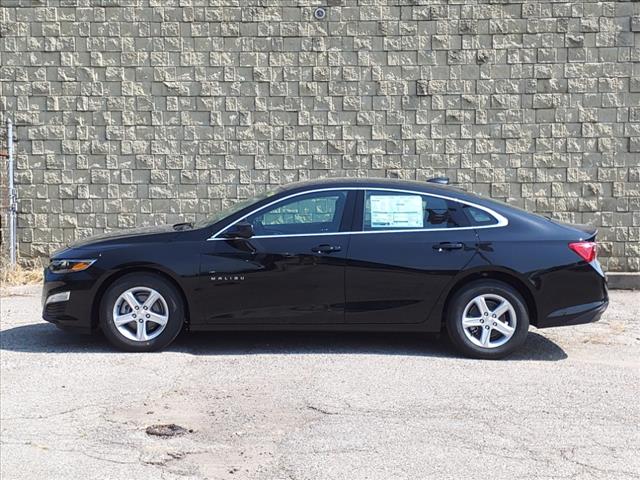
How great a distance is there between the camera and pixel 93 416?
5.45m

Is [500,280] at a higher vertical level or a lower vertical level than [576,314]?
higher

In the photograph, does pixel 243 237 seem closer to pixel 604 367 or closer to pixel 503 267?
pixel 503 267

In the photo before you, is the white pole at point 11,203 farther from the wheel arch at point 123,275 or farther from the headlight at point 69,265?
the wheel arch at point 123,275

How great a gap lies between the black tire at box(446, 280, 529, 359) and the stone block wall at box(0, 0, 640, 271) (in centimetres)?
406

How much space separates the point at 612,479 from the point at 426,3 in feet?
25.1

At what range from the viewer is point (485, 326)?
6922 millimetres

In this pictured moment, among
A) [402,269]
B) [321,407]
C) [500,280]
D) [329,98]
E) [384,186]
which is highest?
[329,98]

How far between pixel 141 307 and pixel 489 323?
2968 mm

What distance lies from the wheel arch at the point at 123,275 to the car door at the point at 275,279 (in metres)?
0.20

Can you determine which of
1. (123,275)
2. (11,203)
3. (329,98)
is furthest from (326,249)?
(11,203)

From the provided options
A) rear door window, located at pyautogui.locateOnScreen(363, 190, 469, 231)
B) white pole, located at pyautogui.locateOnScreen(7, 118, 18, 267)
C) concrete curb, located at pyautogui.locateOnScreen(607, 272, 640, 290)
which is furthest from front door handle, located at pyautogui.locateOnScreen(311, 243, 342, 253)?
white pole, located at pyautogui.locateOnScreen(7, 118, 18, 267)

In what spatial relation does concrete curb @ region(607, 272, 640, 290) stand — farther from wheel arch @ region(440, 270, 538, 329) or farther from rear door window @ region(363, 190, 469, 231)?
rear door window @ region(363, 190, 469, 231)

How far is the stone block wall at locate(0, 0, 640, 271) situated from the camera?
35.0ft

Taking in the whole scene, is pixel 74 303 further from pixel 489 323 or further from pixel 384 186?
pixel 489 323
